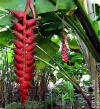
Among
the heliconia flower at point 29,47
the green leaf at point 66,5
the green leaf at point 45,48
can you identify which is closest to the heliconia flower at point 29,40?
the heliconia flower at point 29,47

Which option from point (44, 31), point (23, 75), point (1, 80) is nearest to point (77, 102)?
point (1, 80)

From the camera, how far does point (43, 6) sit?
632 mm

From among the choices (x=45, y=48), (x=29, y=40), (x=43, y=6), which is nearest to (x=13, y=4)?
(x=43, y=6)

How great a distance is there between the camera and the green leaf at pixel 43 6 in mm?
632

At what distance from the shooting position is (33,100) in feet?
7.73

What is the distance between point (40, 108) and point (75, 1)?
67.2 inches

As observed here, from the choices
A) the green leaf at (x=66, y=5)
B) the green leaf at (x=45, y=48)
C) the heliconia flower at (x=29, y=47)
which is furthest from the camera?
the green leaf at (x=45, y=48)

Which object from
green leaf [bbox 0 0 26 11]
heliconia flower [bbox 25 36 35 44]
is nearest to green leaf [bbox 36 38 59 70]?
green leaf [bbox 0 0 26 11]

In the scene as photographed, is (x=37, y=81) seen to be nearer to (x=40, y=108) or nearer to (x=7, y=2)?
(x=40, y=108)

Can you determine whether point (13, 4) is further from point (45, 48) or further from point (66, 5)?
point (45, 48)

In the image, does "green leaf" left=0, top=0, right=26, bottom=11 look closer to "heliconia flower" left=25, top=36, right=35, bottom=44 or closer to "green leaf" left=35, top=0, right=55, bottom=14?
Answer: "green leaf" left=35, top=0, right=55, bottom=14

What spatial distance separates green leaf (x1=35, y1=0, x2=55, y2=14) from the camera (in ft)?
2.07

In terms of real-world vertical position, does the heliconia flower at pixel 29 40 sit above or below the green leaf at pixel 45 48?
below

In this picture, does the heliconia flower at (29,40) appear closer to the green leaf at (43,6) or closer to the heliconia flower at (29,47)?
the heliconia flower at (29,47)
